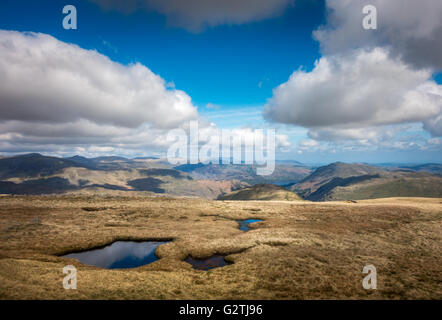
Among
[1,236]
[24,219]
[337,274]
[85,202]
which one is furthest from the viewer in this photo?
[85,202]

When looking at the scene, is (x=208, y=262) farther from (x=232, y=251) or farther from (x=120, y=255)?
(x=120, y=255)

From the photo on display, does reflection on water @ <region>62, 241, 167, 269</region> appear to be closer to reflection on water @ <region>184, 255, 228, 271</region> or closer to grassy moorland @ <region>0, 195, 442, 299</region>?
grassy moorland @ <region>0, 195, 442, 299</region>

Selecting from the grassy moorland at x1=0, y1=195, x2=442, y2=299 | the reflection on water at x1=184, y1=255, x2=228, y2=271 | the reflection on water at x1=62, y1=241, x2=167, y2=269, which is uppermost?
the grassy moorland at x1=0, y1=195, x2=442, y2=299

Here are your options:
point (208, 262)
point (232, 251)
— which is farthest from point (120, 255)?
point (232, 251)

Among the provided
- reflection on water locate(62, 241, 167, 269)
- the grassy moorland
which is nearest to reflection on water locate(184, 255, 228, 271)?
the grassy moorland
